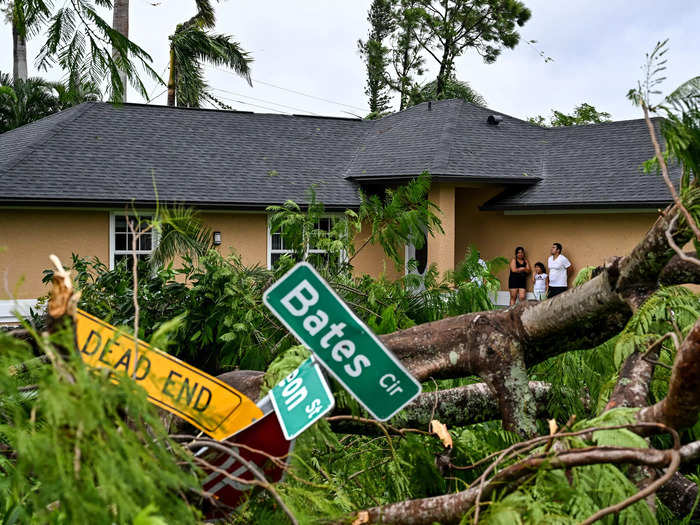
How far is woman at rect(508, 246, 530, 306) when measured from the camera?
15391mm

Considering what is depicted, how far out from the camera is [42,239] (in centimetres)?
1370

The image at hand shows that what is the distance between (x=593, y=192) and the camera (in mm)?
15141

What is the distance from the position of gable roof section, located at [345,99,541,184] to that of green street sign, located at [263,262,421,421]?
44.1ft

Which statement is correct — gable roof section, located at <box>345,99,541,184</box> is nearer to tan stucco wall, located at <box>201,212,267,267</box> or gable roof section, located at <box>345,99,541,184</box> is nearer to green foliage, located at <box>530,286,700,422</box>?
tan stucco wall, located at <box>201,212,267,267</box>

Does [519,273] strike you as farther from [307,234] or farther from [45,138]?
[45,138]

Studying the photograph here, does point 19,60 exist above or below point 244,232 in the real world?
above

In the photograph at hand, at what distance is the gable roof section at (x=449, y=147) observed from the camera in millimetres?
15797

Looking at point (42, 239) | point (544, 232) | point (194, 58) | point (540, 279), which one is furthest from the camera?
point (194, 58)

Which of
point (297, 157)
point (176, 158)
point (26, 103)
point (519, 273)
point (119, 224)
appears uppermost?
point (26, 103)

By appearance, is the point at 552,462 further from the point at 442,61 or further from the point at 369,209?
the point at 442,61

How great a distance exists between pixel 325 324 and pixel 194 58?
80.3ft

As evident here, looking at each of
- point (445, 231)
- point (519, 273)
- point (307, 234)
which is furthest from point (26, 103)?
point (307, 234)

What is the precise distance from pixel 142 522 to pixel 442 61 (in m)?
36.4

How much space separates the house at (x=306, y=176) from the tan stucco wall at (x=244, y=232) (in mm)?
25
